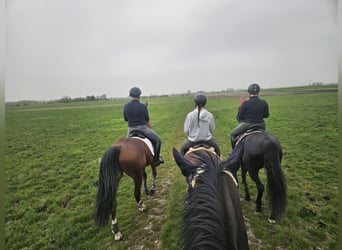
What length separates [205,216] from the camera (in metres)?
1.47

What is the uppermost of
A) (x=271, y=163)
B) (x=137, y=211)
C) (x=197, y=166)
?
(x=197, y=166)

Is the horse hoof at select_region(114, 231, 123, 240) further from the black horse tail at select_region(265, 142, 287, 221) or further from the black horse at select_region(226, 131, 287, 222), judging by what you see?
the black horse tail at select_region(265, 142, 287, 221)

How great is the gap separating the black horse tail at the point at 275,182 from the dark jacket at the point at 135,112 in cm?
313

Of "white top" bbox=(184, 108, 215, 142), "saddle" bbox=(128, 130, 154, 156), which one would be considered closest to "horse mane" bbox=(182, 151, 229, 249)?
"white top" bbox=(184, 108, 215, 142)

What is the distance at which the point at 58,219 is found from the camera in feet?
14.8

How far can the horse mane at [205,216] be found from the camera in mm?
1399

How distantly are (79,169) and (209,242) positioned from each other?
7.99m

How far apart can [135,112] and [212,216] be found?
3733 mm

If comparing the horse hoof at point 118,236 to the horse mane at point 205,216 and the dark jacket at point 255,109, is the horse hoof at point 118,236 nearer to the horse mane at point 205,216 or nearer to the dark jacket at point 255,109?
the horse mane at point 205,216

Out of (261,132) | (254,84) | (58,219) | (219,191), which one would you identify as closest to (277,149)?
(261,132)

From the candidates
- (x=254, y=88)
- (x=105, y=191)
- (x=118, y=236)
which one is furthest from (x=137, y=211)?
(x=254, y=88)

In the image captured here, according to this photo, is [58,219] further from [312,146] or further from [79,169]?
[312,146]

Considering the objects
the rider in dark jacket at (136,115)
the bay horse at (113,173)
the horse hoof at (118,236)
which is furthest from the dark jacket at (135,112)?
the horse hoof at (118,236)

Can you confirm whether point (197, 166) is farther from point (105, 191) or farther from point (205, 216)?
point (105, 191)
